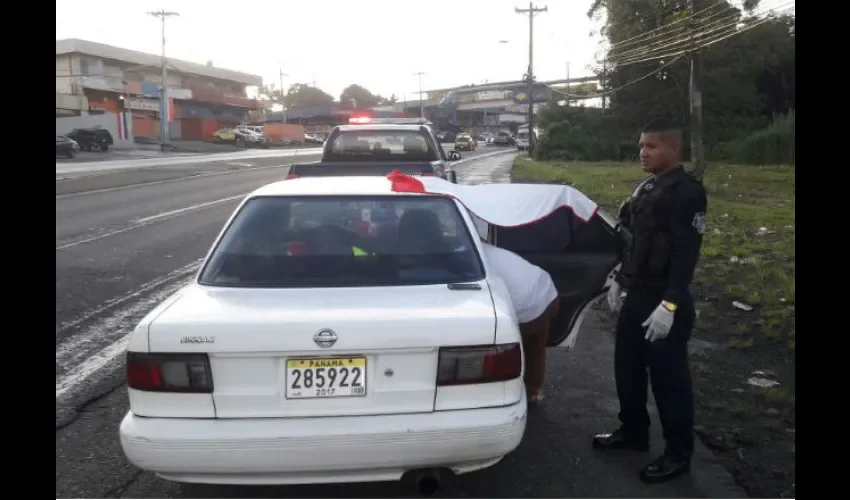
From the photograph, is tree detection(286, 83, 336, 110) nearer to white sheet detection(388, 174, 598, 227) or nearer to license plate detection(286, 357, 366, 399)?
white sheet detection(388, 174, 598, 227)

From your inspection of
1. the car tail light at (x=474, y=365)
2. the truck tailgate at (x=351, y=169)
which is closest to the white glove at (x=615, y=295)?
the car tail light at (x=474, y=365)

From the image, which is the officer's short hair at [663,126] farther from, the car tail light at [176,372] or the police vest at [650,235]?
the car tail light at [176,372]

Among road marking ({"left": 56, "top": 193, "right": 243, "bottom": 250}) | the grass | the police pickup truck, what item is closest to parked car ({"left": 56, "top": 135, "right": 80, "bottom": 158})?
road marking ({"left": 56, "top": 193, "right": 243, "bottom": 250})

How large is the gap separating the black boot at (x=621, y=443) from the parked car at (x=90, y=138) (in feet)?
154

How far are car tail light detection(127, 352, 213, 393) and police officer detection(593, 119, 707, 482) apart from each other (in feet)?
6.64

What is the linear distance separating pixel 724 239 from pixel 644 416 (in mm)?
7928

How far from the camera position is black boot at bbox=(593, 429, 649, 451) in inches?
162

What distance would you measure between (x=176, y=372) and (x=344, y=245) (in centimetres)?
111

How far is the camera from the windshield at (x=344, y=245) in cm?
368

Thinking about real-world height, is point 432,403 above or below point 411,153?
below

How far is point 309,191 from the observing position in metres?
4.21

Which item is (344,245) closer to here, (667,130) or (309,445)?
(309,445)

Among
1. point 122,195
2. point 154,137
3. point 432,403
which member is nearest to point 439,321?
point 432,403

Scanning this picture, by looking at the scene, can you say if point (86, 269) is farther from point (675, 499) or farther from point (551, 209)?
point (675, 499)
